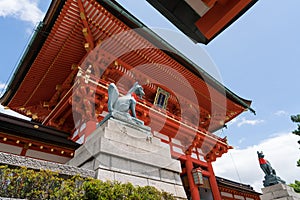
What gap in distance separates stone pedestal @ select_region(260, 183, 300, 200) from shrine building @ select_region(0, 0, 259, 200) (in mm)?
2466

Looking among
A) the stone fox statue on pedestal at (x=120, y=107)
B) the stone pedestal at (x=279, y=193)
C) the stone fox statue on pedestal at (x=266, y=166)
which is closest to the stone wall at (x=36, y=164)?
the stone fox statue on pedestal at (x=120, y=107)

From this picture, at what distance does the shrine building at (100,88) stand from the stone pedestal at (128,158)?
370cm

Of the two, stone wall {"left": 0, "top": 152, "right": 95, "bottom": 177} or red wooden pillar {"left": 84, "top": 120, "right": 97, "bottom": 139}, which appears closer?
stone wall {"left": 0, "top": 152, "right": 95, "bottom": 177}

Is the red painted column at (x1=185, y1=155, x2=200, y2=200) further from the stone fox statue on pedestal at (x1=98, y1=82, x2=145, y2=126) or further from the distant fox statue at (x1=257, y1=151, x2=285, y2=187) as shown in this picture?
the stone fox statue on pedestal at (x1=98, y1=82, x2=145, y2=126)

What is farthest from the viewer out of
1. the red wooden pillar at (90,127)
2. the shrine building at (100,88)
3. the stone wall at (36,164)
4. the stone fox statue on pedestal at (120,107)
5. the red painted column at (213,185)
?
the red painted column at (213,185)

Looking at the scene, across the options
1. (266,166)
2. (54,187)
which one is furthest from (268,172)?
(54,187)

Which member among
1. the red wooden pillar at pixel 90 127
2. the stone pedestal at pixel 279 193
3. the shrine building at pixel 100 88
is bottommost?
the stone pedestal at pixel 279 193

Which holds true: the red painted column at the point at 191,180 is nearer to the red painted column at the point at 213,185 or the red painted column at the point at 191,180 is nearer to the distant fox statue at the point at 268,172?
the red painted column at the point at 213,185

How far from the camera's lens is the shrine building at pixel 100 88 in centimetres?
786

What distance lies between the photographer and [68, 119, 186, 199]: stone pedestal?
3.51m

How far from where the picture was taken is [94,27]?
8.98 metres

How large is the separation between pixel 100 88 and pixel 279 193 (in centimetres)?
903

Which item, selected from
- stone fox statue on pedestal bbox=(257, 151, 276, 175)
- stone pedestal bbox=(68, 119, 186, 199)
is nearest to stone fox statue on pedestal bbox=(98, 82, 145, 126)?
stone pedestal bbox=(68, 119, 186, 199)

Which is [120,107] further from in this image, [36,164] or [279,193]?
[279,193]
